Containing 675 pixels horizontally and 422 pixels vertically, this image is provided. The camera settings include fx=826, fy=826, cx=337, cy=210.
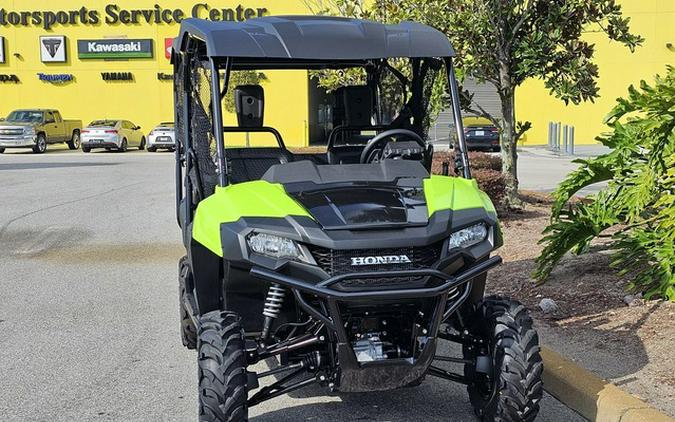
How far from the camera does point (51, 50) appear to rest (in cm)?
4216

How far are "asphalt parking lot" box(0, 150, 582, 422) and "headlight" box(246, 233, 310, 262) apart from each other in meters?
1.34

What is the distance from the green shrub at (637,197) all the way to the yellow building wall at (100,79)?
34250mm

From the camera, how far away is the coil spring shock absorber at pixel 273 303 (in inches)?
171

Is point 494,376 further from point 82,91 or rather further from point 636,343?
point 82,91

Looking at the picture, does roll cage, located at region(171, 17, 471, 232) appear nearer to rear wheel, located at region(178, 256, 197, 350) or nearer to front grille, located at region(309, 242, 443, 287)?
rear wheel, located at region(178, 256, 197, 350)

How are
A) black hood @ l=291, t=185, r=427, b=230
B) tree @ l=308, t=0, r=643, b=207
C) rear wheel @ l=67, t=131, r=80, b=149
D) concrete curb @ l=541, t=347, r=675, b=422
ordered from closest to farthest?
black hood @ l=291, t=185, r=427, b=230, concrete curb @ l=541, t=347, r=675, b=422, tree @ l=308, t=0, r=643, b=207, rear wheel @ l=67, t=131, r=80, b=149

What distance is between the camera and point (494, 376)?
14.7 ft

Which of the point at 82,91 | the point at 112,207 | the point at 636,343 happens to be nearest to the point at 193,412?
the point at 636,343

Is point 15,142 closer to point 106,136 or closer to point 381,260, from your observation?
point 106,136

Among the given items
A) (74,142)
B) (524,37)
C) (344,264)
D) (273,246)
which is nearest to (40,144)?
(74,142)

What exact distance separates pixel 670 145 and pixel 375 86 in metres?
2.36

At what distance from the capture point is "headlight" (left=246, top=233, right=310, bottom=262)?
13.6 feet

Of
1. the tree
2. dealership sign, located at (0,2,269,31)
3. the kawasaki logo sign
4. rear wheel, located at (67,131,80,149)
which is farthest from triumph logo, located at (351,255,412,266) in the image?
the kawasaki logo sign

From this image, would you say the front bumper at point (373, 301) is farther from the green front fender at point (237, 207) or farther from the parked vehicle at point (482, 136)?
the parked vehicle at point (482, 136)
